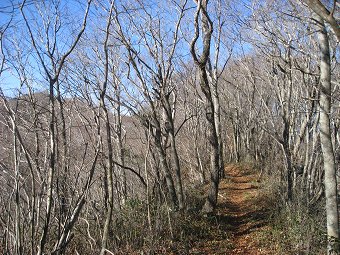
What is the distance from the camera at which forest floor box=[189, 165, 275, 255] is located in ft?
23.0

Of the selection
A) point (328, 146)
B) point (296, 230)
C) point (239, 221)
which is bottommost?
point (239, 221)

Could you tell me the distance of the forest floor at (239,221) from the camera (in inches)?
276

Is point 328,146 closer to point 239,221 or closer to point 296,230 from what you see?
point 296,230

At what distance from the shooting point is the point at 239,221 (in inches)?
356

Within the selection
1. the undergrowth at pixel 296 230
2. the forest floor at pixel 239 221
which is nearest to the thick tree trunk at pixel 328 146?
the undergrowth at pixel 296 230

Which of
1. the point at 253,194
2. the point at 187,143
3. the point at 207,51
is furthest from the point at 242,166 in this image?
the point at 207,51

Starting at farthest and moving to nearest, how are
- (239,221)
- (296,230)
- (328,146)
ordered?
(239,221) → (296,230) → (328,146)

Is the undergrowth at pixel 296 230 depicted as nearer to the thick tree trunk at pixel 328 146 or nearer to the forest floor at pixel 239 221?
the forest floor at pixel 239 221

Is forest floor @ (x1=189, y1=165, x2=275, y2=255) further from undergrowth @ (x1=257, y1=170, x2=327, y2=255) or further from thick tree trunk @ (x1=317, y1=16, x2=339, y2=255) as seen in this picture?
thick tree trunk @ (x1=317, y1=16, x2=339, y2=255)

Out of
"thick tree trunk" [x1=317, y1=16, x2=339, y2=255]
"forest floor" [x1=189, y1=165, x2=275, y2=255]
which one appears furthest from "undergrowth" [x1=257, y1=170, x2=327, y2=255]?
"thick tree trunk" [x1=317, y1=16, x2=339, y2=255]

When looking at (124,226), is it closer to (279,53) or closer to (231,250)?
(231,250)

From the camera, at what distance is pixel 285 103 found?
9477mm

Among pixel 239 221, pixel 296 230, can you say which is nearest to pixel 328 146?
pixel 296 230

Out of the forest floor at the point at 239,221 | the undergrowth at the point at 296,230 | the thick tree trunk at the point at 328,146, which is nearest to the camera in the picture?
the thick tree trunk at the point at 328,146
